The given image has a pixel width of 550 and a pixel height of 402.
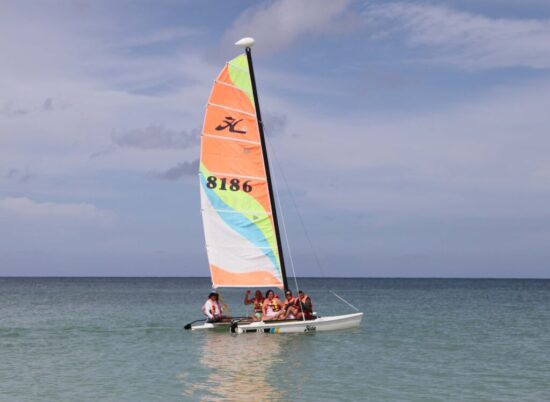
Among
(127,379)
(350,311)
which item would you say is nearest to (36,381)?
(127,379)

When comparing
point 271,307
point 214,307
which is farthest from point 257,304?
point 214,307

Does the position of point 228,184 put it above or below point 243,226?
above

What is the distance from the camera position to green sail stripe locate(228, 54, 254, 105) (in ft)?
76.2

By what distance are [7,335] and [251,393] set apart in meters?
15.8

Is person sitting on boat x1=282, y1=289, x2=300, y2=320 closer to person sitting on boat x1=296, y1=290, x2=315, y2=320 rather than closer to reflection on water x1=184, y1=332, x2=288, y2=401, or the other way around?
person sitting on boat x1=296, y1=290, x2=315, y2=320

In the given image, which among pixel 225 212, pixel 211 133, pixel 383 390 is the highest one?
pixel 211 133

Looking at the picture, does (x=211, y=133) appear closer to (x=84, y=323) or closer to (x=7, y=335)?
(x=7, y=335)

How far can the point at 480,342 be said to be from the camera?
83.3ft

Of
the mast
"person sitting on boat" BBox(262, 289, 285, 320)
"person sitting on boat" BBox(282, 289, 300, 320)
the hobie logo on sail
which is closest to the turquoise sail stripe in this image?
the mast

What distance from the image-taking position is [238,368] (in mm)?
17594

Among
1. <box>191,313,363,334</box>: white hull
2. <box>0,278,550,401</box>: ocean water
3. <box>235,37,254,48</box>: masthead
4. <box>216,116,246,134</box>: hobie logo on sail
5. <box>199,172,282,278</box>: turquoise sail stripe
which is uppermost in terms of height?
<box>235,37,254,48</box>: masthead

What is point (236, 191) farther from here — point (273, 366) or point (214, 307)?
point (273, 366)

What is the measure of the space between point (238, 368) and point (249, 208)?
724 cm

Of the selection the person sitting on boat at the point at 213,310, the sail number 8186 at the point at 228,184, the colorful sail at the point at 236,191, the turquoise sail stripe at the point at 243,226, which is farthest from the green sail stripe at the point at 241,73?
the person sitting on boat at the point at 213,310
